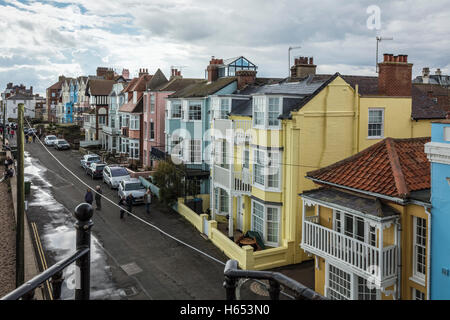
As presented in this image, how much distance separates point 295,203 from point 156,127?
24.4m

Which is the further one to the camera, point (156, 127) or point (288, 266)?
point (156, 127)

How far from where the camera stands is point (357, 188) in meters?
14.8

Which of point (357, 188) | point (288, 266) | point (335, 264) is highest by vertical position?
point (357, 188)

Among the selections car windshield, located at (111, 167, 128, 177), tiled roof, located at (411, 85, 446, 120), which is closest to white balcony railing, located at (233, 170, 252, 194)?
tiled roof, located at (411, 85, 446, 120)

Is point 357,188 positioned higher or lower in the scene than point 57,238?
higher

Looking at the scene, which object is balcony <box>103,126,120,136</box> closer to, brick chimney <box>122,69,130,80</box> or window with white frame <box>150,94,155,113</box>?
brick chimney <box>122,69,130,80</box>

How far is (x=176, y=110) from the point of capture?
36656 millimetres

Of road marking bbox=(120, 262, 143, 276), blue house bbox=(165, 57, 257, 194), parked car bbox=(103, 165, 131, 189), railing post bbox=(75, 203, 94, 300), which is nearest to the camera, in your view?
railing post bbox=(75, 203, 94, 300)

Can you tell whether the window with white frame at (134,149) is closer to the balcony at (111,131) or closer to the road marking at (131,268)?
the balcony at (111,131)

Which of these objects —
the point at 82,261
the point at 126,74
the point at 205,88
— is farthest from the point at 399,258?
the point at 126,74

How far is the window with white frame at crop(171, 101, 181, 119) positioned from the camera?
36.4 meters
